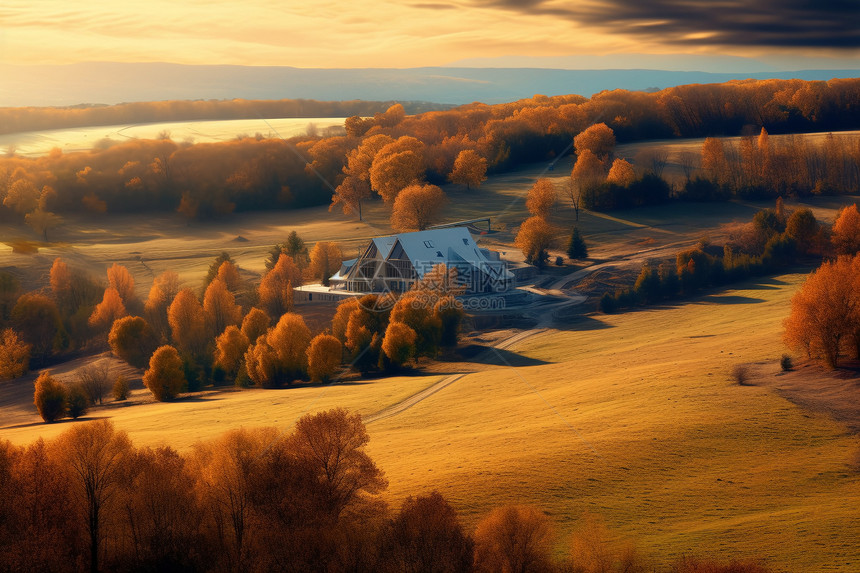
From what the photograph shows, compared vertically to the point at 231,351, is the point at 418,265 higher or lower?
higher

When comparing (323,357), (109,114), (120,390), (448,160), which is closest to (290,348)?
(323,357)

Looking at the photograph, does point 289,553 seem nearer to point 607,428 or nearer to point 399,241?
point 607,428

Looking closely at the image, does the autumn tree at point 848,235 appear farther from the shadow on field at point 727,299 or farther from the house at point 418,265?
the house at point 418,265

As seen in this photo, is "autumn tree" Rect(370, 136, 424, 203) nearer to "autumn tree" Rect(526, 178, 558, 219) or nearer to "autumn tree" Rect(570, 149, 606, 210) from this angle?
"autumn tree" Rect(526, 178, 558, 219)

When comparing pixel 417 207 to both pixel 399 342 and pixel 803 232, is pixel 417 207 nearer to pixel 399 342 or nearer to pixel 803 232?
pixel 399 342

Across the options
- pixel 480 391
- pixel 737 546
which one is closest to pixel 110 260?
pixel 480 391

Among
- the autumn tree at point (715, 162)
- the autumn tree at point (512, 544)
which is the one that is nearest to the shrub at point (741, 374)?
the autumn tree at point (512, 544)
